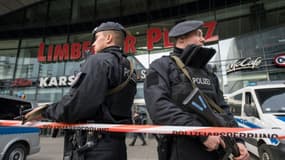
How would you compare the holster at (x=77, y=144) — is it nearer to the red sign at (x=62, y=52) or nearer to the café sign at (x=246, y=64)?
the café sign at (x=246, y=64)

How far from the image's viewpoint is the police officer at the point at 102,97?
57.8 inches

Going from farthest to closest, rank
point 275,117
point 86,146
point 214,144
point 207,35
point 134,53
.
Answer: point 134,53 < point 207,35 < point 275,117 < point 86,146 < point 214,144

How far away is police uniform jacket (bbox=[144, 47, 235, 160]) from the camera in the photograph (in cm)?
139

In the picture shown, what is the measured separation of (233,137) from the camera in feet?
4.53

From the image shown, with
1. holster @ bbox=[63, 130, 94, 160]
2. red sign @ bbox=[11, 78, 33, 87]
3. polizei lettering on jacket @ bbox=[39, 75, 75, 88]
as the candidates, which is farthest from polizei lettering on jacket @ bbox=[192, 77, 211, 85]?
red sign @ bbox=[11, 78, 33, 87]

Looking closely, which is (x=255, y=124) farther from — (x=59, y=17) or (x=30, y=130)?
(x=59, y=17)

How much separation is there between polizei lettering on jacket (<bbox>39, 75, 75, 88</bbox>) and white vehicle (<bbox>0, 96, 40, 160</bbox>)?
9.05 m

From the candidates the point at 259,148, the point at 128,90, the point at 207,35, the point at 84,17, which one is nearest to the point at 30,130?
the point at 128,90

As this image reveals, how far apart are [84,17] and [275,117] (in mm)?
15439

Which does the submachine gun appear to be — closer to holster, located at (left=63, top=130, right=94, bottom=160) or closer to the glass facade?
holster, located at (left=63, top=130, right=94, bottom=160)

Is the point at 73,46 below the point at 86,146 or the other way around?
the other way around

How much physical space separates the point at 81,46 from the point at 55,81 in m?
3.08

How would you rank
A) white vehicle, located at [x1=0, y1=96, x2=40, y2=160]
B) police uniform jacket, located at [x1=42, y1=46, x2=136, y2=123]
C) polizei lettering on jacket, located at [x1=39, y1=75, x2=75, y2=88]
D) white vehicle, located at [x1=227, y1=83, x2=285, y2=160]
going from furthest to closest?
polizei lettering on jacket, located at [x1=39, y1=75, x2=75, y2=88] < white vehicle, located at [x1=0, y1=96, x2=40, y2=160] < white vehicle, located at [x1=227, y1=83, x2=285, y2=160] < police uniform jacket, located at [x1=42, y1=46, x2=136, y2=123]

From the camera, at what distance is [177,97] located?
151cm
